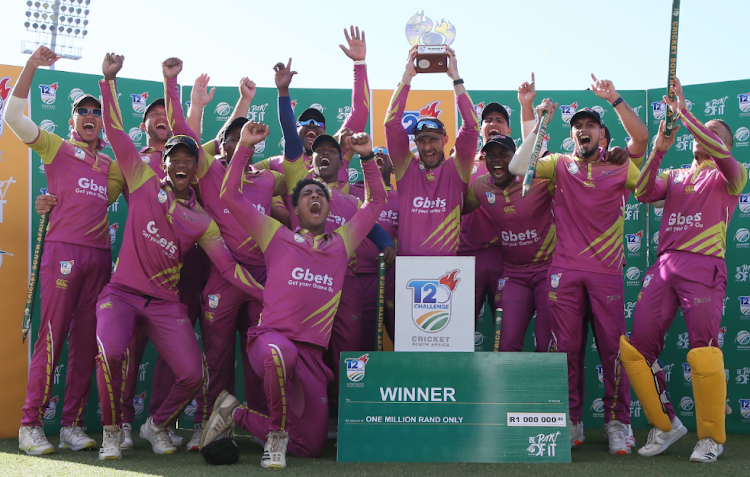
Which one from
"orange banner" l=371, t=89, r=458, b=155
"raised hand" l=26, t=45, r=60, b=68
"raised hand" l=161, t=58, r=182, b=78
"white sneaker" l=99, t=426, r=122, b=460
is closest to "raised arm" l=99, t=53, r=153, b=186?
"raised hand" l=26, t=45, r=60, b=68

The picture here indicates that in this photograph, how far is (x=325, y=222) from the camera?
5637mm

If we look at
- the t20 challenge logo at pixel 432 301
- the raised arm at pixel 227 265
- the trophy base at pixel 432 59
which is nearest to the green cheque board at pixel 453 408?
the t20 challenge logo at pixel 432 301

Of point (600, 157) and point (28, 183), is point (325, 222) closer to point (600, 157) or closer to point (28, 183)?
point (600, 157)

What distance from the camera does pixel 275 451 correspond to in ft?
15.6

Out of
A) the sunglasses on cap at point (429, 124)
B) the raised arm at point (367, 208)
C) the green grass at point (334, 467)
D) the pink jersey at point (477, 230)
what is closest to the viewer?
the green grass at point (334, 467)

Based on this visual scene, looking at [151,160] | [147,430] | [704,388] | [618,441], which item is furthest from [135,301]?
[704,388]

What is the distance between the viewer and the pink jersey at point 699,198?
544 cm

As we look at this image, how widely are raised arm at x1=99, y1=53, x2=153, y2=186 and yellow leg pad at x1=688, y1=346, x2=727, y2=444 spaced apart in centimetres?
478

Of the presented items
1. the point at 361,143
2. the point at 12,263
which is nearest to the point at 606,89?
the point at 361,143

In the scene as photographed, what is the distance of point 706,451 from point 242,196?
4.11 m

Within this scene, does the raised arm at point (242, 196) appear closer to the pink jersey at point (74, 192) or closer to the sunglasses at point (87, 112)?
the pink jersey at point (74, 192)

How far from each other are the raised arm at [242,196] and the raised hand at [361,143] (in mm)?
688

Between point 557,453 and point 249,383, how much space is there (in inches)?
113

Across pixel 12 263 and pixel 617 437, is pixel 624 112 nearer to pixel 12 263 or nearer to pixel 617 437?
pixel 617 437
